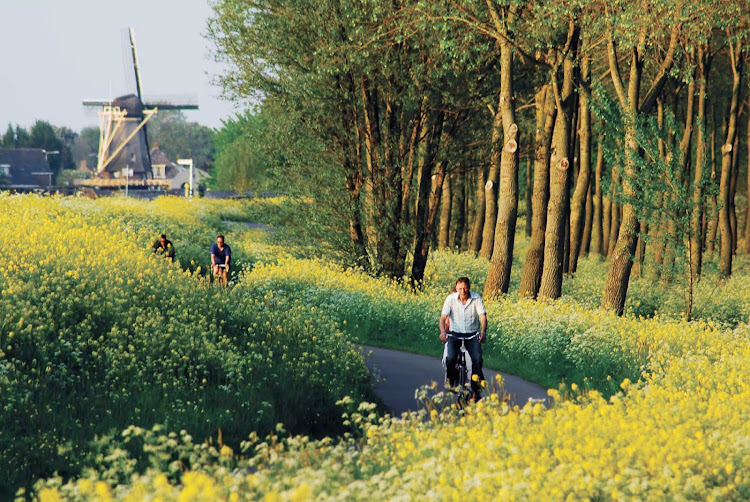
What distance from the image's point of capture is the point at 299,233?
27.7 meters

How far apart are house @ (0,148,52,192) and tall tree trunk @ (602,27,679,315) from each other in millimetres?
119374

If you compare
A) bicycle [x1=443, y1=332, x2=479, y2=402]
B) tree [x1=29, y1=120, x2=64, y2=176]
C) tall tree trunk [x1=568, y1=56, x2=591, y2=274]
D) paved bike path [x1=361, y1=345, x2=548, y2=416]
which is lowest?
paved bike path [x1=361, y1=345, x2=548, y2=416]

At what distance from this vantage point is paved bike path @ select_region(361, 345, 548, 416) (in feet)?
42.9

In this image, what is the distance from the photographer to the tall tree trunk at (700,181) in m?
20.6

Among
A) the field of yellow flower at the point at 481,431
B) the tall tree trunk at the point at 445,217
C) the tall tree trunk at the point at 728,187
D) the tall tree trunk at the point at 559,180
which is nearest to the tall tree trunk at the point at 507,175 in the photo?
the tall tree trunk at the point at 559,180

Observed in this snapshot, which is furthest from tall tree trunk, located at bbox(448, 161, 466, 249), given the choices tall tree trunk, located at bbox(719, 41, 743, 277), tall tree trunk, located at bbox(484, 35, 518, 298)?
tall tree trunk, located at bbox(484, 35, 518, 298)

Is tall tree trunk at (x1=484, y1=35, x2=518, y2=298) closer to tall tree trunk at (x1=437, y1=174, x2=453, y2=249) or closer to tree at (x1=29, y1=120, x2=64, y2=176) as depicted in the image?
tall tree trunk at (x1=437, y1=174, x2=453, y2=249)

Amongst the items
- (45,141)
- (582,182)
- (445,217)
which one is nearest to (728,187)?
(582,182)

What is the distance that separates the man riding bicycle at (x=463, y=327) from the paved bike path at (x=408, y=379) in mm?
802

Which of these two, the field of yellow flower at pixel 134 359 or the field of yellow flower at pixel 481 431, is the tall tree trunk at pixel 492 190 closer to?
the field of yellow flower at pixel 481 431

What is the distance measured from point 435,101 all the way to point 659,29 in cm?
787

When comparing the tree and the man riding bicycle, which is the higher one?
the tree

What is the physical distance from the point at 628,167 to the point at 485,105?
7.19 m

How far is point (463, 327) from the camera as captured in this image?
40.6 feet
